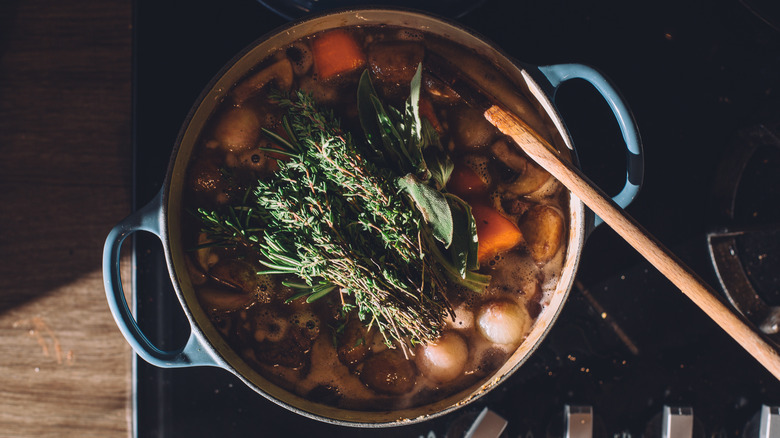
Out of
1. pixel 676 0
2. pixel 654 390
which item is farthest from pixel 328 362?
pixel 676 0

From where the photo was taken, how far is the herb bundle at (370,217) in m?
0.75

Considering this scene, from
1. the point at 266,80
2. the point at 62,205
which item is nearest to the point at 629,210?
the point at 266,80

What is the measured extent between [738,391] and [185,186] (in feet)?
3.66

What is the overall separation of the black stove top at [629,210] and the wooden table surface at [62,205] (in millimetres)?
97

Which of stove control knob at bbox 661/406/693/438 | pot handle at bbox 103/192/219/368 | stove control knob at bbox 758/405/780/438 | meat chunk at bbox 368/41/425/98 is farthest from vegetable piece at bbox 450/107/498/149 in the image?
stove control knob at bbox 758/405/780/438

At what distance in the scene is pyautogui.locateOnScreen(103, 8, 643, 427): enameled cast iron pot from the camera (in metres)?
0.83

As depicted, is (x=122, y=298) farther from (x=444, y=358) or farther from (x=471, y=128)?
(x=471, y=128)

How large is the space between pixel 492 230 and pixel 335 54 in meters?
0.40

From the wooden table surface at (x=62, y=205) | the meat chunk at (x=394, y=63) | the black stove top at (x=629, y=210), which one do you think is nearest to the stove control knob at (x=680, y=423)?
the black stove top at (x=629, y=210)

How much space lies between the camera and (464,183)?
884 millimetres

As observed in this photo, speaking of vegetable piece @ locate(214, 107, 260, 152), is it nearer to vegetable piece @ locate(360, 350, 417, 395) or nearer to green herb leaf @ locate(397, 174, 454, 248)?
green herb leaf @ locate(397, 174, 454, 248)

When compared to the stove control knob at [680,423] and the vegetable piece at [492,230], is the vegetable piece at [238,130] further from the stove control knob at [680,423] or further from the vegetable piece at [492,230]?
the stove control knob at [680,423]

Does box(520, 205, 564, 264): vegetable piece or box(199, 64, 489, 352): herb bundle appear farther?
box(520, 205, 564, 264): vegetable piece

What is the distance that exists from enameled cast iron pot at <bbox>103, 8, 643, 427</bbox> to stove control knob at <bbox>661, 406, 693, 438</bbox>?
0.34 meters
